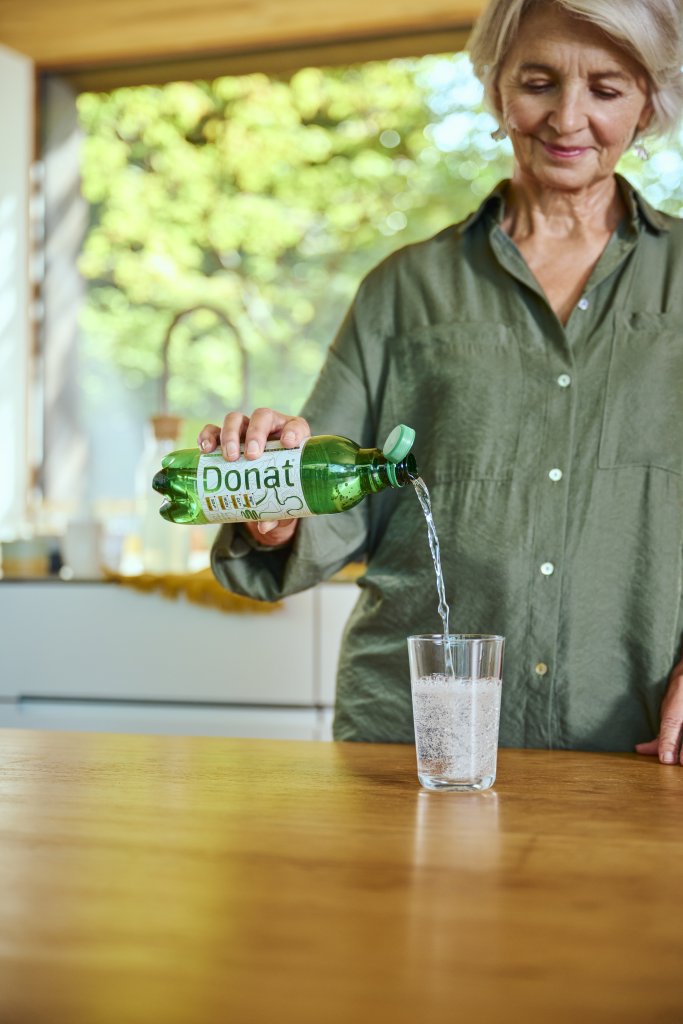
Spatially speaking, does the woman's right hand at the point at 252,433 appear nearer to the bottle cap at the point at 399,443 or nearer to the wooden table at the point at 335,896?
the bottle cap at the point at 399,443

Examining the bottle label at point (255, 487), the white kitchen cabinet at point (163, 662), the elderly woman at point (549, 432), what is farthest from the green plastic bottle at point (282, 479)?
the white kitchen cabinet at point (163, 662)

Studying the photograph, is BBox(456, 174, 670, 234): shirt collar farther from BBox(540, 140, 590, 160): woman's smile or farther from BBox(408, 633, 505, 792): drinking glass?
BBox(408, 633, 505, 792): drinking glass

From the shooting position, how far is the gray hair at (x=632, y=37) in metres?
1.29

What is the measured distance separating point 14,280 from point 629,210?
295cm

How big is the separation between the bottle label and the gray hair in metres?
0.59

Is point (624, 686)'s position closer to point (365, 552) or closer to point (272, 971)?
point (365, 552)

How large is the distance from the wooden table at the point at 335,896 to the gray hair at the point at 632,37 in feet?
2.48

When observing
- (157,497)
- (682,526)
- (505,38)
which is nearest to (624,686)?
(682,526)

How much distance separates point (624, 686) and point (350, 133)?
2.96 metres

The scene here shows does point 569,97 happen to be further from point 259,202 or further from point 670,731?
point 259,202

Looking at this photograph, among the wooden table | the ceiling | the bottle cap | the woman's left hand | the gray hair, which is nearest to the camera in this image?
the wooden table

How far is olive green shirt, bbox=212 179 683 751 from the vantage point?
1.35 metres

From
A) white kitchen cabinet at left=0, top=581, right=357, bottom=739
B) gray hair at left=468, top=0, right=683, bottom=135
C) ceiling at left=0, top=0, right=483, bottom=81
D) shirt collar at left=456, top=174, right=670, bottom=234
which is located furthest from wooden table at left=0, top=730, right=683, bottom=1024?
ceiling at left=0, top=0, right=483, bottom=81

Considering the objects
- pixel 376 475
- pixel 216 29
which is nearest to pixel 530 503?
pixel 376 475
